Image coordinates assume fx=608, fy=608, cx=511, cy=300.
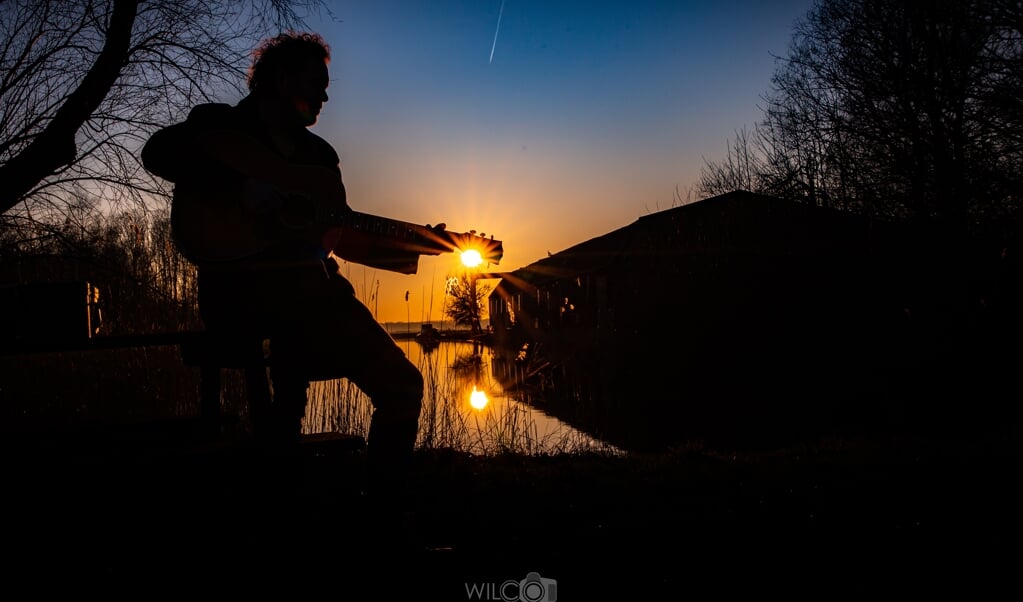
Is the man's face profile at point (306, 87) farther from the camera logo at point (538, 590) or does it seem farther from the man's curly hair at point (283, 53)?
the camera logo at point (538, 590)

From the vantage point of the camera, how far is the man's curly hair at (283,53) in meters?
2.19

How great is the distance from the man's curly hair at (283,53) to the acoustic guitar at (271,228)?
46 centimetres

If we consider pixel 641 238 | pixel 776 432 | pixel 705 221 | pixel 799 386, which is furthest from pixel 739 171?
pixel 776 432

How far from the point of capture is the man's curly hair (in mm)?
2189

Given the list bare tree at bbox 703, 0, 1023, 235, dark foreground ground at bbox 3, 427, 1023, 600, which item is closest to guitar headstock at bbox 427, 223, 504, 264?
dark foreground ground at bbox 3, 427, 1023, 600

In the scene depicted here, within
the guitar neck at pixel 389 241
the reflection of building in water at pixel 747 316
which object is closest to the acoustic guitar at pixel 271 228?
the guitar neck at pixel 389 241

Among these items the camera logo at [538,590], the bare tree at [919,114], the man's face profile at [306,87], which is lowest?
the camera logo at [538,590]

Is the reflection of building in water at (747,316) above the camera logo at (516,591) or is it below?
above

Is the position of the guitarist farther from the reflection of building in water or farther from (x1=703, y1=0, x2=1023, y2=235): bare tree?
(x1=703, y1=0, x2=1023, y2=235): bare tree

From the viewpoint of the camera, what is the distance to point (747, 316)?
14.4 meters

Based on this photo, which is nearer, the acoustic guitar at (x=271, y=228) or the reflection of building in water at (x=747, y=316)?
the acoustic guitar at (x=271, y=228)

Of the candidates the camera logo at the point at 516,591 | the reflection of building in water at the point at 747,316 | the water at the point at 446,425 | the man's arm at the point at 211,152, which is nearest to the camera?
the man's arm at the point at 211,152

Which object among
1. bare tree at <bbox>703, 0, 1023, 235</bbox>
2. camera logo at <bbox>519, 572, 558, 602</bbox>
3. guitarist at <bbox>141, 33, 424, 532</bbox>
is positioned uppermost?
bare tree at <bbox>703, 0, 1023, 235</bbox>

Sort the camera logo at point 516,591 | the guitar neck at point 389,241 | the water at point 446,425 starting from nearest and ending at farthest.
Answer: the camera logo at point 516,591
the guitar neck at point 389,241
the water at point 446,425
